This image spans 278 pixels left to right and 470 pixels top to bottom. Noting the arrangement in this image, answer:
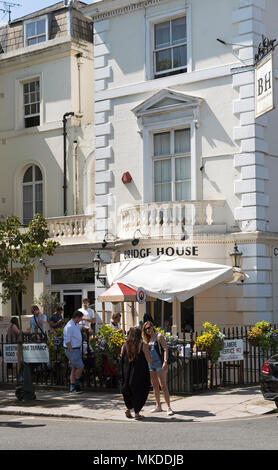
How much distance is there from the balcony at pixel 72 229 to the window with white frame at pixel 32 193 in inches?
103

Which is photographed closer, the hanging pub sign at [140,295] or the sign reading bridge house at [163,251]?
the hanging pub sign at [140,295]

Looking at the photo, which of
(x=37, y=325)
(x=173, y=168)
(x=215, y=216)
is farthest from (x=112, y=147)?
(x=37, y=325)

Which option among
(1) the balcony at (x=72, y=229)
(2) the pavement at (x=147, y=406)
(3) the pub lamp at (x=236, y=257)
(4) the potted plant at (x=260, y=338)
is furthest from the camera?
(1) the balcony at (x=72, y=229)

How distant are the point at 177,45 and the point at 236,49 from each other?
220cm

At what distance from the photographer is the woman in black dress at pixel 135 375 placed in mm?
13438

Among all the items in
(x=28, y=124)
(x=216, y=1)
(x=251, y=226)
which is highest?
(x=216, y=1)

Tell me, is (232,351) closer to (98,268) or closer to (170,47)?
(98,268)

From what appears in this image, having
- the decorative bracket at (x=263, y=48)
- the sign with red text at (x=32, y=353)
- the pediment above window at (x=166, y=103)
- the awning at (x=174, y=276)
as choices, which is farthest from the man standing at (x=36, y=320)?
the decorative bracket at (x=263, y=48)

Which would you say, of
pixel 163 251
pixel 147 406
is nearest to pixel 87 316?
pixel 163 251

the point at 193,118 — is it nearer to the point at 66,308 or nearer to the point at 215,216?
the point at 215,216

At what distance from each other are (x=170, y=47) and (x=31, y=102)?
24.5ft

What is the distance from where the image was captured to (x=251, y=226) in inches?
812

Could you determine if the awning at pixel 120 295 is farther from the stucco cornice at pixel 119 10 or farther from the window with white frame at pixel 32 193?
the window with white frame at pixel 32 193

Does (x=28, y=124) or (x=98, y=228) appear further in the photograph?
(x=28, y=124)
